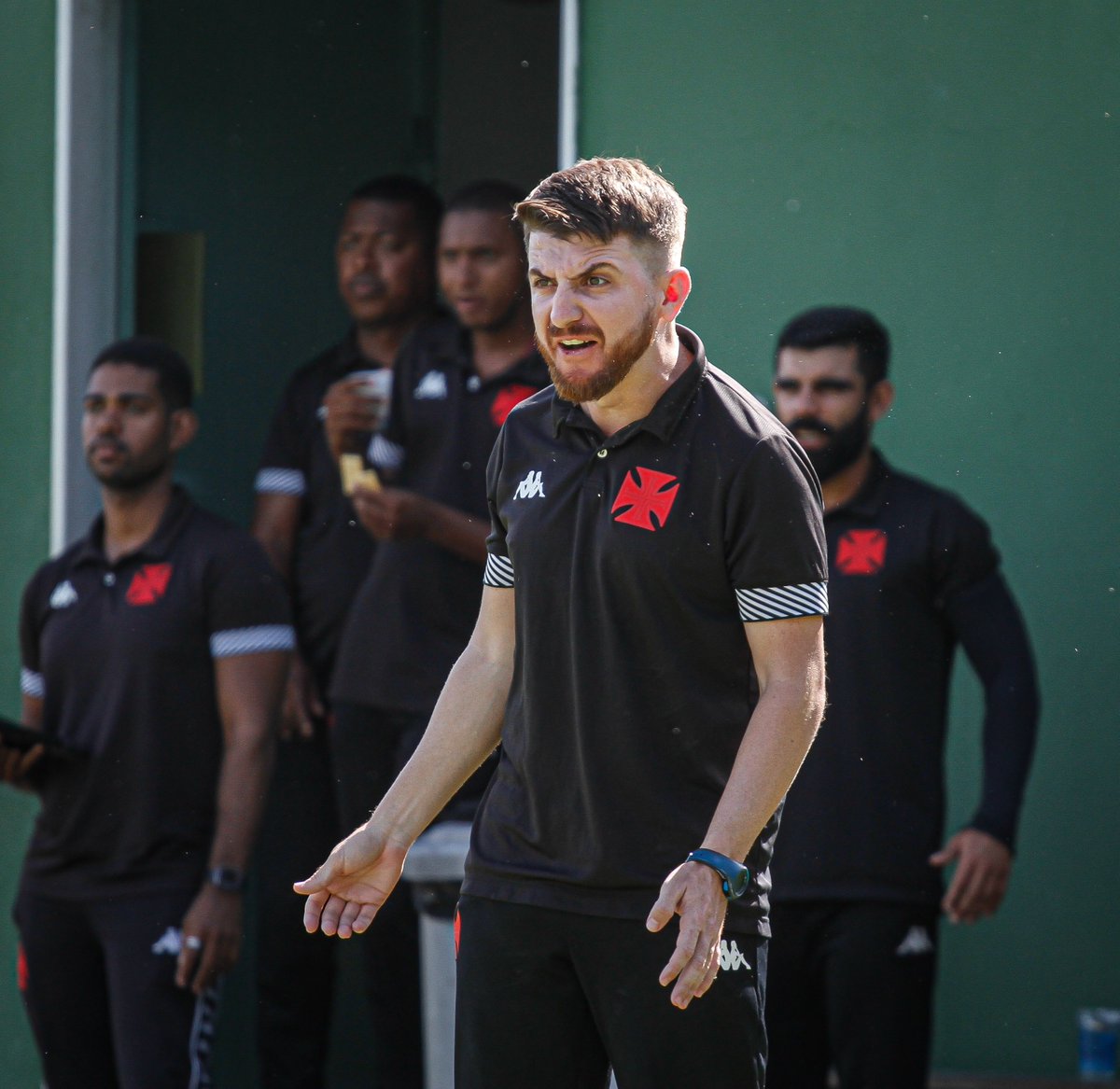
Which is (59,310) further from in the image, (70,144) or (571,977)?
(571,977)

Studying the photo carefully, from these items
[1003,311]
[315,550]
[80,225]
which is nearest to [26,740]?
[315,550]

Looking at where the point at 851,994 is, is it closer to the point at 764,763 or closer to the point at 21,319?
the point at 764,763

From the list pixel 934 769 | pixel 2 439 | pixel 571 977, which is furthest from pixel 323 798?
pixel 571 977

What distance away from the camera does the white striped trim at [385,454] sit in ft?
16.9

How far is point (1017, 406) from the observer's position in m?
5.04

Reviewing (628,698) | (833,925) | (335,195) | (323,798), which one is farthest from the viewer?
(335,195)

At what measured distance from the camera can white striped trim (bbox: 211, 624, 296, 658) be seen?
4.85 meters

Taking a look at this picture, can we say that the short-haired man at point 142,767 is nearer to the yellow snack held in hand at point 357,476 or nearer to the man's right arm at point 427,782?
the yellow snack held in hand at point 357,476

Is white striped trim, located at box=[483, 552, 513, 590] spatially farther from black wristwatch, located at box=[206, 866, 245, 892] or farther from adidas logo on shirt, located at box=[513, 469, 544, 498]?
black wristwatch, located at box=[206, 866, 245, 892]

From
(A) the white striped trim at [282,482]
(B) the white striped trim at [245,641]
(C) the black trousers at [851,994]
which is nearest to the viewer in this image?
(C) the black trousers at [851,994]

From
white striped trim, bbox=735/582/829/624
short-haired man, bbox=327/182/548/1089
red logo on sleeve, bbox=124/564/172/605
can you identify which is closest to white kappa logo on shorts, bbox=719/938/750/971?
white striped trim, bbox=735/582/829/624

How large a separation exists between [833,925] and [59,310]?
3201mm

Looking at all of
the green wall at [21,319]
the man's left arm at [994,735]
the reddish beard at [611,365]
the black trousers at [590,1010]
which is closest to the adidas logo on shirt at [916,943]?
the man's left arm at [994,735]

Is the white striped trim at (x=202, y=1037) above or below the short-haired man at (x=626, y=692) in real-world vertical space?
below
